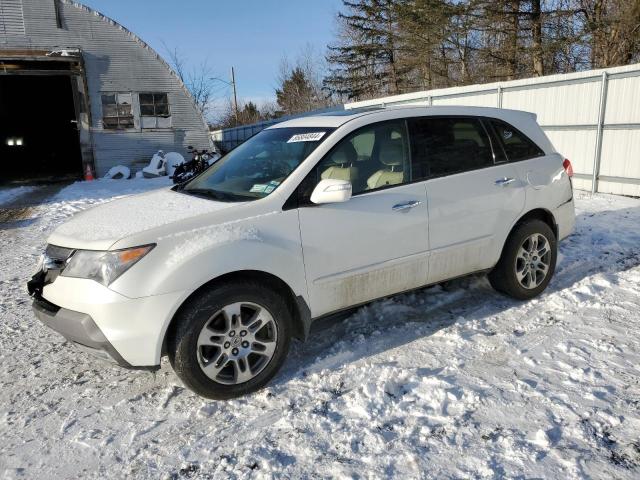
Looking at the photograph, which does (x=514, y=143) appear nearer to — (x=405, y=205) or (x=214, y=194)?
(x=405, y=205)

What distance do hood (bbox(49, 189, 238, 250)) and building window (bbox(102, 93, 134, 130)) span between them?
Result: 17.2 m

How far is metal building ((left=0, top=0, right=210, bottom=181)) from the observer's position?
1772cm

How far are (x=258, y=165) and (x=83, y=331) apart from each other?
1.68 metres

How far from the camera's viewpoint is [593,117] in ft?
33.0

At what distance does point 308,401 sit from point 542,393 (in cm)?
145

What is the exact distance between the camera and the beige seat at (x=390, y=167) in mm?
3727

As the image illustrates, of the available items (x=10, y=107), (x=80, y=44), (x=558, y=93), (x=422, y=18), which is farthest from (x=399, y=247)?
(x=10, y=107)

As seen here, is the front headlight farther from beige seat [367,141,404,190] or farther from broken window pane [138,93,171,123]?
broken window pane [138,93,171,123]

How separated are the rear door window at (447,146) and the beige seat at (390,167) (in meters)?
0.12

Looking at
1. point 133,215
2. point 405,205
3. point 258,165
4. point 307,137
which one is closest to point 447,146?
Answer: point 405,205

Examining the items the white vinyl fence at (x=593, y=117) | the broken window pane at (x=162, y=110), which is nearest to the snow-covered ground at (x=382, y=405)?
the white vinyl fence at (x=593, y=117)

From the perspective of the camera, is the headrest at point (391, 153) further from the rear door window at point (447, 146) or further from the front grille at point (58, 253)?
the front grille at point (58, 253)

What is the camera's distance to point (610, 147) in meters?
9.84

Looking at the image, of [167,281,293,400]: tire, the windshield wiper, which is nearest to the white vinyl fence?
the windshield wiper
